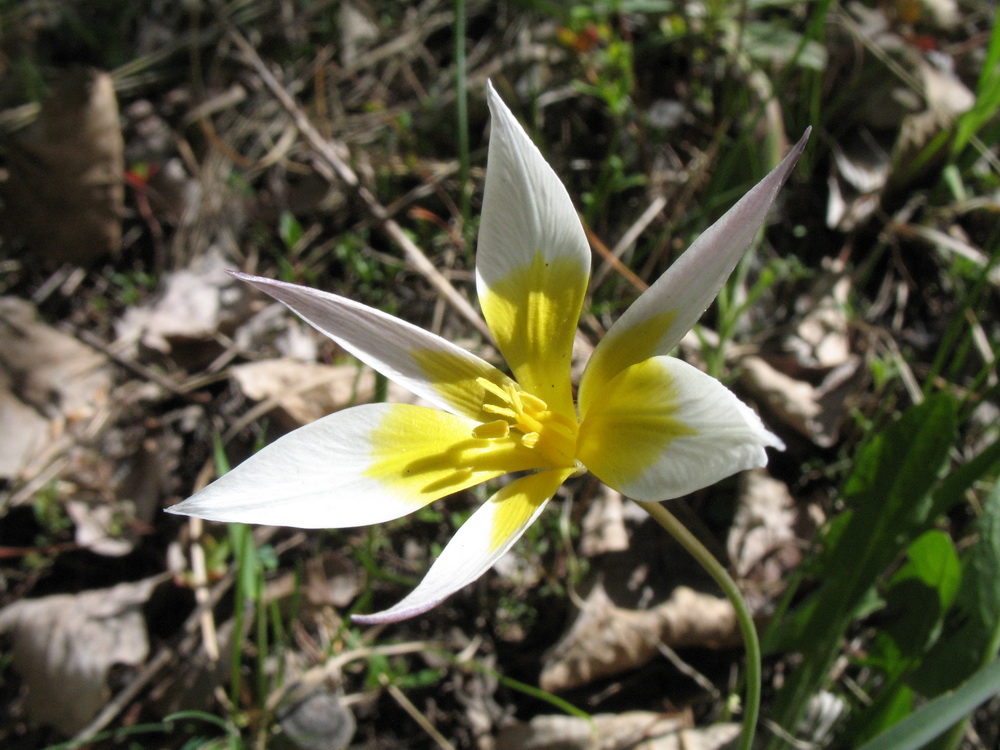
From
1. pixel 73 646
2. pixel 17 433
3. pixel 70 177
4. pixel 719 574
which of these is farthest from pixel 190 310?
pixel 719 574

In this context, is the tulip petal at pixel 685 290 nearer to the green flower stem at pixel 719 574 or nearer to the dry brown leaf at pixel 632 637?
the green flower stem at pixel 719 574

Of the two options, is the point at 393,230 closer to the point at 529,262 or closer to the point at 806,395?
the point at 529,262

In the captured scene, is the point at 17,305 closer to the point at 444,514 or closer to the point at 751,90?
the point at 444,514

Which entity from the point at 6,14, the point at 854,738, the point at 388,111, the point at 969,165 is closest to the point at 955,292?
the point at 969,165

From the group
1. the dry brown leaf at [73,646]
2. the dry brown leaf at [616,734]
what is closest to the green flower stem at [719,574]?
the dry brown leaf at [616,734]

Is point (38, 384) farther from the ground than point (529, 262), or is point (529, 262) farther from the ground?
point (529, 262)

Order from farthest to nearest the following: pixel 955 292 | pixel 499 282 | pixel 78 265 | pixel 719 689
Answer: pixel 78 265 < pixel 955 292 < pixel 719 689 < pixel 499 282

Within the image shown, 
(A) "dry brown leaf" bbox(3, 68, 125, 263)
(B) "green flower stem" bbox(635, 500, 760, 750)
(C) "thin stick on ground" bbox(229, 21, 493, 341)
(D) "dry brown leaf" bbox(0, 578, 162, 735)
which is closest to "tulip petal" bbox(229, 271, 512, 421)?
(B) "green flower stem" bbox(635, 500, 760, 750)
